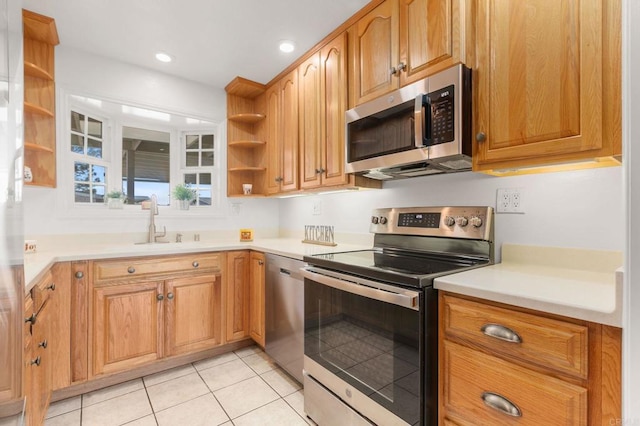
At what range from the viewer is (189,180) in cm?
301

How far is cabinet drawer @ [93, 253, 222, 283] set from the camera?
1.92 m

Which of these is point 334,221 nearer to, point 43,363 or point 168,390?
point 168,390

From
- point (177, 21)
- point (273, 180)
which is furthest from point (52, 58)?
point (273, 180)

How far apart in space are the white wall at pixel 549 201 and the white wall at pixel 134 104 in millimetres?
1749

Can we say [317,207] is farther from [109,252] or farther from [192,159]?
[109,252]

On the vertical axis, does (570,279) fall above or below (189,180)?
below

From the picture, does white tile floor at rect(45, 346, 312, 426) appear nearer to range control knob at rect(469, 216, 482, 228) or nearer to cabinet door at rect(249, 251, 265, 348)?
cabinet door at rect(249, 251, 265, 348)

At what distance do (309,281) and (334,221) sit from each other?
2.96ft

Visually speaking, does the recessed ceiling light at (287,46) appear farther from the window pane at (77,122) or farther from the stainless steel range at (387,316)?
the window pane at (77,122)

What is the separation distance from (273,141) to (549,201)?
2160 millimetres

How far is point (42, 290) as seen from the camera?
1438 mm

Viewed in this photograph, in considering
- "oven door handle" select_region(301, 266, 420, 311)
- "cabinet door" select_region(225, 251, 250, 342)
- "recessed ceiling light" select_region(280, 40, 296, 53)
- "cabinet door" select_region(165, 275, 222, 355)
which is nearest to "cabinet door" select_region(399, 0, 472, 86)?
"recessed ceiling light" select_region(280, 40, 296, 53)

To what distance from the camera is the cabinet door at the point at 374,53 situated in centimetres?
168

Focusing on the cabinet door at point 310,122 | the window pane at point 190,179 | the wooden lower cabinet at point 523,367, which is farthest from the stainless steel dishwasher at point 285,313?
the window pane at point 190,179
